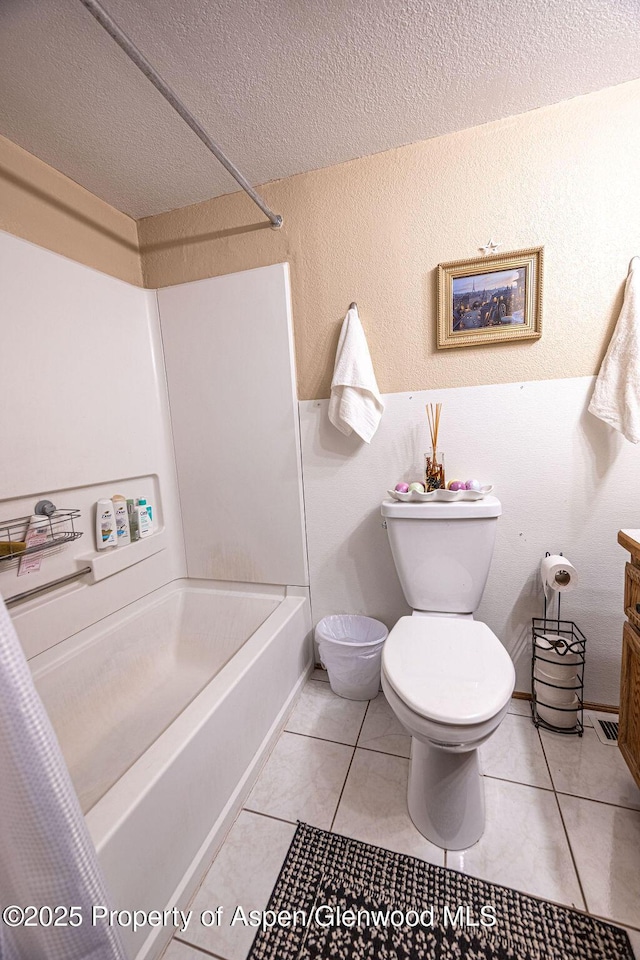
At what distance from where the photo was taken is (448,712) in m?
0.97

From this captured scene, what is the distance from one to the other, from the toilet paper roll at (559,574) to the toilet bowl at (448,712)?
326 mm

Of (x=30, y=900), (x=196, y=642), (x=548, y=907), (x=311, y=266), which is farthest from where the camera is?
(x=196, y=642)

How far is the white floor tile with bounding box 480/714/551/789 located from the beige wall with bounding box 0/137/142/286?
2.43m

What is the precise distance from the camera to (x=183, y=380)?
187cm

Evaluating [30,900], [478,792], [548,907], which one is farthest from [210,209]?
[548,907]

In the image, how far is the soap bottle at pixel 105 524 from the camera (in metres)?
1.56

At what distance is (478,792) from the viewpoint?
44.5 inches

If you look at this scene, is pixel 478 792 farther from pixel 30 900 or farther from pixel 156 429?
pixel 156 429

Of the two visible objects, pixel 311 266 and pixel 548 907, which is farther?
pixel 311 266

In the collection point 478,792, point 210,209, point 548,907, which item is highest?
point 210,209

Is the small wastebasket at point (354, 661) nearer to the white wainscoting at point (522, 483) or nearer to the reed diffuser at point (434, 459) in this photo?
the white wainscoting at point (522, 483)

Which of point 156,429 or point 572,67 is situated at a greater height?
point 572,67

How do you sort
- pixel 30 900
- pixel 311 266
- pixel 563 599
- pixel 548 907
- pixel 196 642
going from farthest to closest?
pixel 196 642 → pixel 311 266 → pixel 563 599 → pixel 548 907 → pixel 30 900

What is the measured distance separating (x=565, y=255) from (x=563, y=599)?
1277 millimetres
